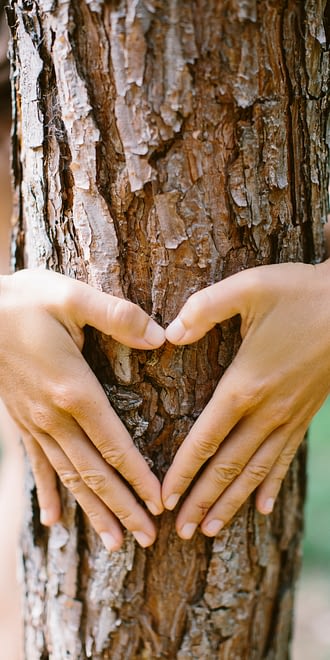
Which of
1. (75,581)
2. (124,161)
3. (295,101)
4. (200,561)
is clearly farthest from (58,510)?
(295,101)

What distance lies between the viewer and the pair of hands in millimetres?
942

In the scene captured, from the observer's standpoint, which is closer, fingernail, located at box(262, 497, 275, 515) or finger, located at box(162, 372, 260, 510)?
finger, located at box(162, 372, 260, 510)

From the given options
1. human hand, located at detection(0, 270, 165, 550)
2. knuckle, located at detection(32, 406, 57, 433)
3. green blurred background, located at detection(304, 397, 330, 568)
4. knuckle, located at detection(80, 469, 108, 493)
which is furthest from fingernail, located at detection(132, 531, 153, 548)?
green blurred background, located at detection(304, 397, 330, 568)

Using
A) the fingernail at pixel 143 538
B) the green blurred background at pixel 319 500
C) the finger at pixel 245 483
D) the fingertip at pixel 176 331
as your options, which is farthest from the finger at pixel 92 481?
the green blurred background at pixel 319 500

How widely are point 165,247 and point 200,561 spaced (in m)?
0.58

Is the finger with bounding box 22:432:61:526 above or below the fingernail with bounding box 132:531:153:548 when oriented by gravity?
above

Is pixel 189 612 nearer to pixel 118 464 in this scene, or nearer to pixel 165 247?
pixel 118 464

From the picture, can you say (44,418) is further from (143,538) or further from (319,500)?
(319,500)

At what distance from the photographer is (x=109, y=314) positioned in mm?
930

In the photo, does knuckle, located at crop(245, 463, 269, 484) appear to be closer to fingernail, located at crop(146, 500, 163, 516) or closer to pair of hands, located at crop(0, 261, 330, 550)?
pair of hands, located at crop(0, 261, 330, 550)

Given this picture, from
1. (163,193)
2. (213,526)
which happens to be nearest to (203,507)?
(213,526)

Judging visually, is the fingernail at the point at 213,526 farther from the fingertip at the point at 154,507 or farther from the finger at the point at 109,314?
the finger at the point at 109,314

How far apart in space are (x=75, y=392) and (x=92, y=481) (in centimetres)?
17

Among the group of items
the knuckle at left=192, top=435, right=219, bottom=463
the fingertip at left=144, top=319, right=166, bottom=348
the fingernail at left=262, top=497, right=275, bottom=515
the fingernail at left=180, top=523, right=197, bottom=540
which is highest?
the fingertip at left=144, top=319, right=166, bottom=348
